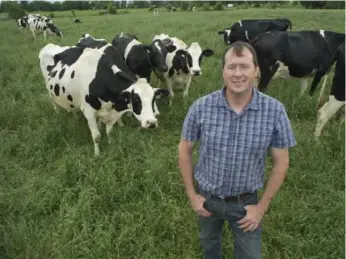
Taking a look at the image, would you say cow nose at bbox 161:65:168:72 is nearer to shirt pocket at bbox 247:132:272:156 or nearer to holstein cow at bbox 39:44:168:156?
holstein cow at bbox 39:44:168:156

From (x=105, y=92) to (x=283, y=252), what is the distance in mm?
3115

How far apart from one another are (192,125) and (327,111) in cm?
352

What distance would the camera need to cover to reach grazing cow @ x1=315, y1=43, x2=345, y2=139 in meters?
5.09

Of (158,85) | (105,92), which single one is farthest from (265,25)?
(105,92)

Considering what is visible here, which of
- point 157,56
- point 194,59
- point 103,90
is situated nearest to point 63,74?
point 103,90

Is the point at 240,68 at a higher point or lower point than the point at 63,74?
higher

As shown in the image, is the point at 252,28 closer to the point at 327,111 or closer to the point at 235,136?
the point at 327,111

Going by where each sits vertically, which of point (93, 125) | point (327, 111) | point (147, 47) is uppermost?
point (147, 47)

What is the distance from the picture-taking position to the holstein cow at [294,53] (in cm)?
709

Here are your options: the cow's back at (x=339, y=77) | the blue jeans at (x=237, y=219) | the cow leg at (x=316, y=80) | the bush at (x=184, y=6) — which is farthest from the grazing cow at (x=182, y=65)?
the bush at (x=184, y=6)

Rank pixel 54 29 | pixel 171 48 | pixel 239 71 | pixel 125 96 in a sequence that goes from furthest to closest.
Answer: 1. pixel 54 29
2. pixel 171 48
3. pixel 125 96
4. pixel 239 71

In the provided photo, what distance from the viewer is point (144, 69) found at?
7617mm

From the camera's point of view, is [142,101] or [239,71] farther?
[142,101]

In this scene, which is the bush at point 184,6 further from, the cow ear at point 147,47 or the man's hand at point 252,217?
the man's hand at point 252,217
